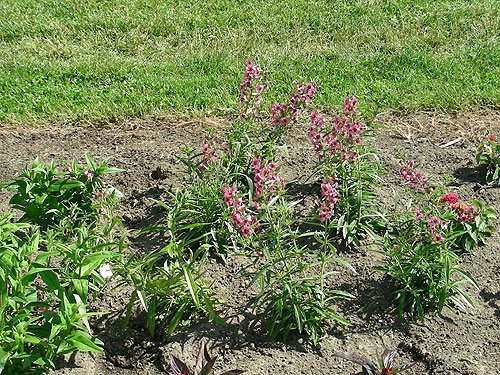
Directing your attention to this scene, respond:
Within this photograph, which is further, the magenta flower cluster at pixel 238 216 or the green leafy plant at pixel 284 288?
the green leafy plant at pixel 284 288

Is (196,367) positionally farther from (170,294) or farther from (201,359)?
(170,294)

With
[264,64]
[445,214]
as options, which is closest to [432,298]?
[445,214]

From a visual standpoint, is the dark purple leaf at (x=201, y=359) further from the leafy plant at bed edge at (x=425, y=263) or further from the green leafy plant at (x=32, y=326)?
the leafy plant at bed edge at (x=425, y=263)

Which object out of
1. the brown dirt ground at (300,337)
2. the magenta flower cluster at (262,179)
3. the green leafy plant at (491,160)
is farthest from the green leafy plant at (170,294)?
the green leafy plant at (491,160)

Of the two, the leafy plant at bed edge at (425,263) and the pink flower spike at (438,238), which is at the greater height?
the pink flower spike at (438,238)

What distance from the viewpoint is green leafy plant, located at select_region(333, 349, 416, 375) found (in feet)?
10.3

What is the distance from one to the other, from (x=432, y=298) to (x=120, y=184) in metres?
2.45

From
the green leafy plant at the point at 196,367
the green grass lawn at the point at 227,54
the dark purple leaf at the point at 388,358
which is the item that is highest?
Result: the green grass lawn at the point at 227,54

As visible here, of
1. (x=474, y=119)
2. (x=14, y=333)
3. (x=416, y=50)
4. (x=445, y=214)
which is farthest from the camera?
(x=416, y=50)

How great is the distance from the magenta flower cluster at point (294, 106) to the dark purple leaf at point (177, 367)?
204cm

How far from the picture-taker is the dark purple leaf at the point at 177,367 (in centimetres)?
313

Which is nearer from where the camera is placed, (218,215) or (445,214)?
(445,214)

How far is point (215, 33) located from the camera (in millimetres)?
7473

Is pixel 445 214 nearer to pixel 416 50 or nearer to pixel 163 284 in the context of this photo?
pixel 163 284
